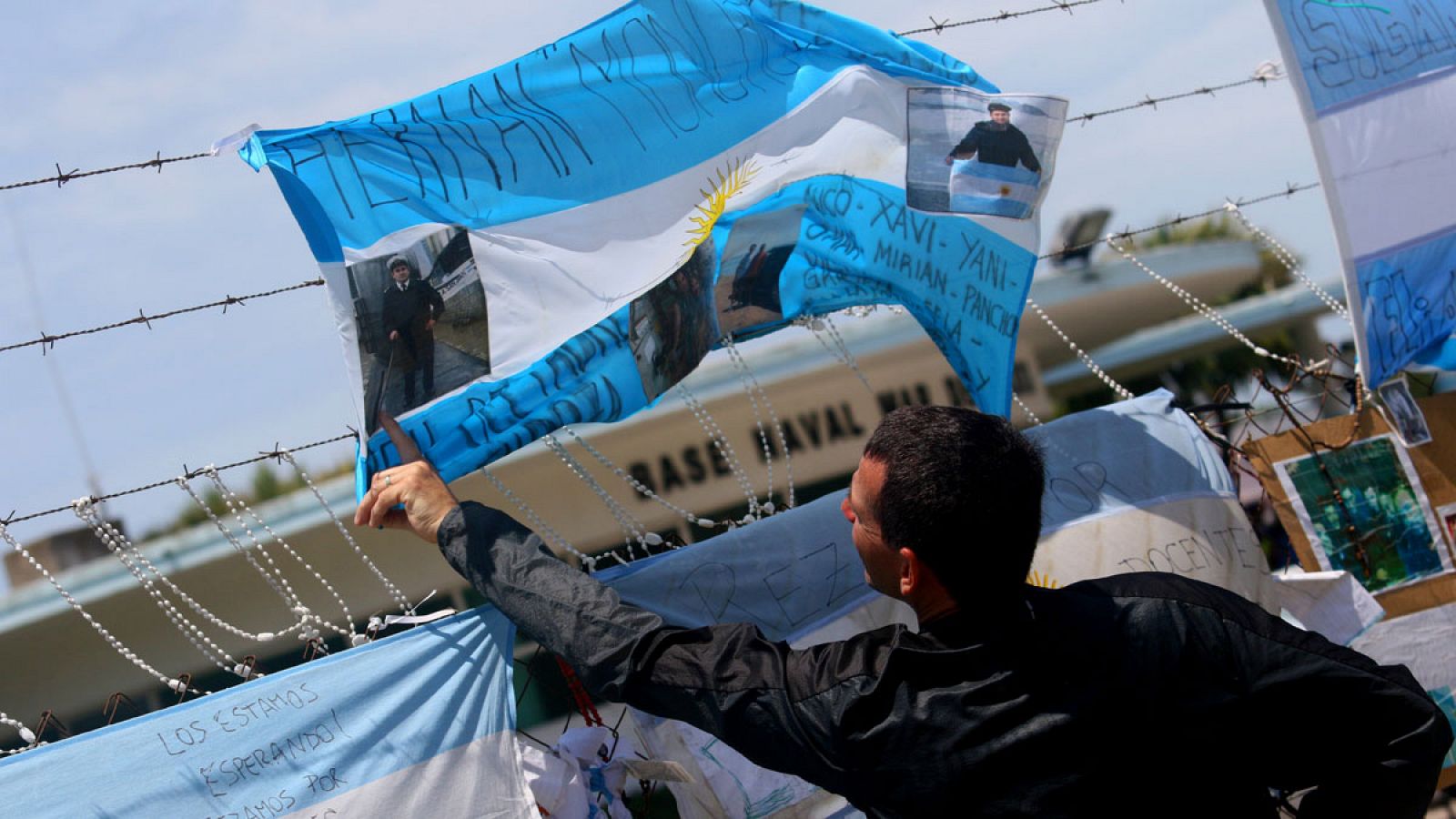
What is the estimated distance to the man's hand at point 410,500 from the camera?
2508 millimetres

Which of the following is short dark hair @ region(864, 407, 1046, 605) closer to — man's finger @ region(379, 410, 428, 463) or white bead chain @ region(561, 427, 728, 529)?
man's finger @ region(379, 410, 428, 463)

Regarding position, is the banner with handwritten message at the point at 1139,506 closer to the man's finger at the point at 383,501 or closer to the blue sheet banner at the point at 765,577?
the blue sheet banner at the point at 765,577

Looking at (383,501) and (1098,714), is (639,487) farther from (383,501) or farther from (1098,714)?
(1098,714)

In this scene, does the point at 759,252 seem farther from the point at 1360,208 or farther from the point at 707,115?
the point at 1360,208

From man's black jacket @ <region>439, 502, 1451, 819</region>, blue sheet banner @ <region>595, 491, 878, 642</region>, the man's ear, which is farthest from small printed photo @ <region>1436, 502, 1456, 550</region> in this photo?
the man's ear

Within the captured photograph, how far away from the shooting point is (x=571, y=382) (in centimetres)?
308

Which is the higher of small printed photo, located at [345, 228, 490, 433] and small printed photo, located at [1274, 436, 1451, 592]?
small printed photo, located at [345, 228, 490, 433]

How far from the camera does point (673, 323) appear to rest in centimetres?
321

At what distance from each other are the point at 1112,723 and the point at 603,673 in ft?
2.88

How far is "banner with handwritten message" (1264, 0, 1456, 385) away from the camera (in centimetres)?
398

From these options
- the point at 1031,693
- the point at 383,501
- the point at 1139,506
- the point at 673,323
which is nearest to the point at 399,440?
the point at 383,501

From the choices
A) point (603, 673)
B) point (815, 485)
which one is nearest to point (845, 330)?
point (815, 485)

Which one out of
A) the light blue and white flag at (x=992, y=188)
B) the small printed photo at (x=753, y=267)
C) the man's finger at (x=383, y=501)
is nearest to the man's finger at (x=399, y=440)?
the man's finger at (x=383, y=501)

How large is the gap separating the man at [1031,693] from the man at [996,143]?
5.63 ft
